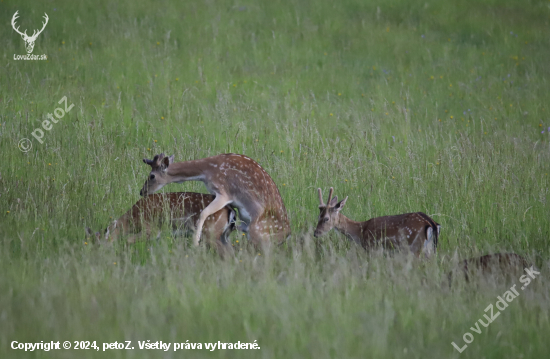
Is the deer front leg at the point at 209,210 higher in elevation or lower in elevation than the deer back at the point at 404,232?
higher

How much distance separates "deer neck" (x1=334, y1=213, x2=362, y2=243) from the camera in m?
7.85


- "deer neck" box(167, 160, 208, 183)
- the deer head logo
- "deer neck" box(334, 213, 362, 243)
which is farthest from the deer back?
the deer head logo

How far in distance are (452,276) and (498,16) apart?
1667cm

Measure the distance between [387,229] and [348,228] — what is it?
595mm

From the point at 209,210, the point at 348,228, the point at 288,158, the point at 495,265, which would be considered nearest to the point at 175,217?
the point at 209,210

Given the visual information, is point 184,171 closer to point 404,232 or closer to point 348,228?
point 348,228

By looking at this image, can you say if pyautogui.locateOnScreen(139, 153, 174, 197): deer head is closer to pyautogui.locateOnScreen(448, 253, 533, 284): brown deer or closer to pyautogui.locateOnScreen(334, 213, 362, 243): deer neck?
pyautogui.locateOnScreen(334, 213, 362, 243): deer neck

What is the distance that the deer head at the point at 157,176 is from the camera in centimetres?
806

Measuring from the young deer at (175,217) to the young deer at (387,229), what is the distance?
1071 millimetres

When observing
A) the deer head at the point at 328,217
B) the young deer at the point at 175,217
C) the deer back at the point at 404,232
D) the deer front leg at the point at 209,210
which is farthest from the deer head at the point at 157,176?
the deer back at the point at 404,232

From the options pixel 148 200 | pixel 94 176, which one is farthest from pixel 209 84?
pixel 148 200

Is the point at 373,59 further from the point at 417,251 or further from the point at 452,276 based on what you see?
the point at 452,276

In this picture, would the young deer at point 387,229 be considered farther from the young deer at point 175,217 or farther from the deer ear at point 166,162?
the deer ear at point 166,162

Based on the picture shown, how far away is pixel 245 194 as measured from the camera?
25.1 feet
